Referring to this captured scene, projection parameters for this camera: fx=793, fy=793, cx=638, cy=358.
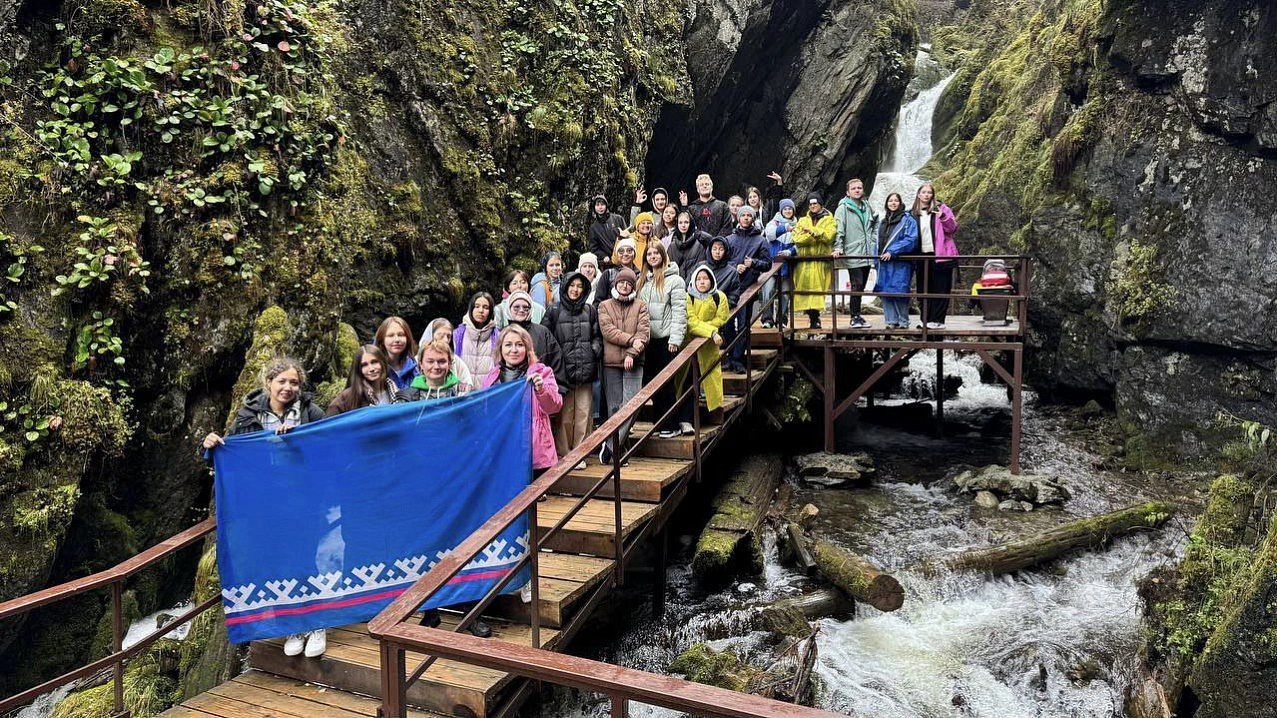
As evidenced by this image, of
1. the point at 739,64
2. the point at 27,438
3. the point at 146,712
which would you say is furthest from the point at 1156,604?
the point at 739,64

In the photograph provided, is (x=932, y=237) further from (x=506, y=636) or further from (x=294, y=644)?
(x=294, y=644)

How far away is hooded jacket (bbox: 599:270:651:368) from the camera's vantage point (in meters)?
7.50

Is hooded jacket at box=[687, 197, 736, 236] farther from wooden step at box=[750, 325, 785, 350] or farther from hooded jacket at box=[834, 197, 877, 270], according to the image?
hooded jacket at box=[834, 197, 877, 270]

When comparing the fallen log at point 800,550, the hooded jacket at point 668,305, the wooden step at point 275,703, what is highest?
the hooded jacket at point 668,305

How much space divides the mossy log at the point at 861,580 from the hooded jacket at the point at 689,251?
3688mm

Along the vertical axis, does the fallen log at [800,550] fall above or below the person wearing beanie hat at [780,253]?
below

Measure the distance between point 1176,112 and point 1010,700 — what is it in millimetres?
10933

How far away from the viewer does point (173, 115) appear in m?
7.90

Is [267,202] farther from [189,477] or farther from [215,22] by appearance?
[189,477]

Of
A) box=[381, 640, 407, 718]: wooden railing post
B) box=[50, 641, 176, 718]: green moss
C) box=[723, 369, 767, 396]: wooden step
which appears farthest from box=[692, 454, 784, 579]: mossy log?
box=[381, 640, 407, 718]: wooden railing post

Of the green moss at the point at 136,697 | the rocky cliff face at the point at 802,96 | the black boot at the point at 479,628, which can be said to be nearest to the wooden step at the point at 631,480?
the black boot at the point at 479,628

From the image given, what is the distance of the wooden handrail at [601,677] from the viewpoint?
2748mm

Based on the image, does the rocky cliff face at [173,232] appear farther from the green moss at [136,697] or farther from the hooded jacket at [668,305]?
the hooded jacket at [668,305]

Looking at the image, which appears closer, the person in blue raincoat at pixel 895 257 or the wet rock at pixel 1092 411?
the person in blue raincoat at pixel 895 257
